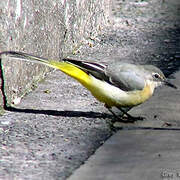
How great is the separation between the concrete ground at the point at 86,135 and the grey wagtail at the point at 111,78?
0.21 metres

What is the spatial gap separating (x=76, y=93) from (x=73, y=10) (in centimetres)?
141

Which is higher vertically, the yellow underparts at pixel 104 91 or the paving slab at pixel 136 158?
the yellow underparts at pixel 104 91

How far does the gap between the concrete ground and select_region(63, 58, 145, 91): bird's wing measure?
0.32 meters

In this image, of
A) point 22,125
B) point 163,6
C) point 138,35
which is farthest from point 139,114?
point 163,6

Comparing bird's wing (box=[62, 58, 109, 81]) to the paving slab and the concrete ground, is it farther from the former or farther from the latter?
the paving slab

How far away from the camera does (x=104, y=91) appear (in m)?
5.04

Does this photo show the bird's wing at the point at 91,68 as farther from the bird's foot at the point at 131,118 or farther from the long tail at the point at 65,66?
the bird's foot at the point at 131,118

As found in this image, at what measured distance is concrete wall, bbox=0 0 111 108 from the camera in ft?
17.2

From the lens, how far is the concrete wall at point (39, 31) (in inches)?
206

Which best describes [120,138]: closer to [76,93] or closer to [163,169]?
[163,169]

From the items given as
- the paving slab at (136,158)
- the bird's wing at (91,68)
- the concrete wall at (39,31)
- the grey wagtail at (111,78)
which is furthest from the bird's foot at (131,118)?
the concrete wall at (39,31)

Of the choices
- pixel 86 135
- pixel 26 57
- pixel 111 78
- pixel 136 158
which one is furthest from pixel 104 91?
pixel 136 158

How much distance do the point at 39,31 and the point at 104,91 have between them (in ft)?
3.98

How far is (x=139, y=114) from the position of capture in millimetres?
5336
